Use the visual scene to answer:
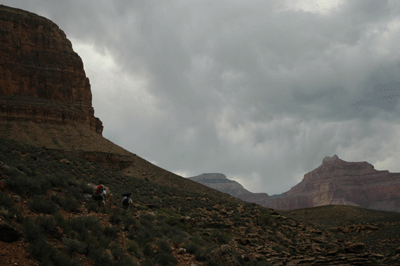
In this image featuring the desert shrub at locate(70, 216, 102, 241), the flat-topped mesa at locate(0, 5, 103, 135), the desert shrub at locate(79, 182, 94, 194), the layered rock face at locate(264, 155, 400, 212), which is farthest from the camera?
the layered rock face at locate(264, 155, 400, 212)

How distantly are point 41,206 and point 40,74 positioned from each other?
72464 mm

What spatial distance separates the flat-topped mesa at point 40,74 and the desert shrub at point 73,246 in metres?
61.8

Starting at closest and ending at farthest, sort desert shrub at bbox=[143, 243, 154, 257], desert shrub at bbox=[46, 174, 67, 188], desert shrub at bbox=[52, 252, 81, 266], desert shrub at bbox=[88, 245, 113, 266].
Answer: desert shrub at bbox=[52, 252, 81, 266]
desert shrub at bbox=[88, 245, 113, 266]
desert shrub at bbox=[143, 243, 154, 257]
desert shrub at bbox=[46, 174, 67, 188]

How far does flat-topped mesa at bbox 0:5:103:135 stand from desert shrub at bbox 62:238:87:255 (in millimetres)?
61772

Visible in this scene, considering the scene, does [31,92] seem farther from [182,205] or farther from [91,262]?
[91,262]

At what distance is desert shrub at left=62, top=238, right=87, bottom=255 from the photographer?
809 cm

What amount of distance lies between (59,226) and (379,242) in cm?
2703

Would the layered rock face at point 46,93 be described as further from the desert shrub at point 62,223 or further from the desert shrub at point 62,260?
the desert shrub at point 62,260

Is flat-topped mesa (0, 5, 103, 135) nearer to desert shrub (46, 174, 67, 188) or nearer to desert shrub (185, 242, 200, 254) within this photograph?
desert shrub (46, 174, 67, 188)

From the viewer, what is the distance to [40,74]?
70.3 metres

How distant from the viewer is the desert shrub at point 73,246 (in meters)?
8.09

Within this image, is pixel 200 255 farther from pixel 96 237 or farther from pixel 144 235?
pixel 96 237

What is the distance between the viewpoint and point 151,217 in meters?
15.8

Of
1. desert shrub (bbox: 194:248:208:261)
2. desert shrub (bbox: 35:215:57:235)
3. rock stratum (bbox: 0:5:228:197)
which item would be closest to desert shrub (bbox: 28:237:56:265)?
desert shrub (bbox: 35:215:57:235)
